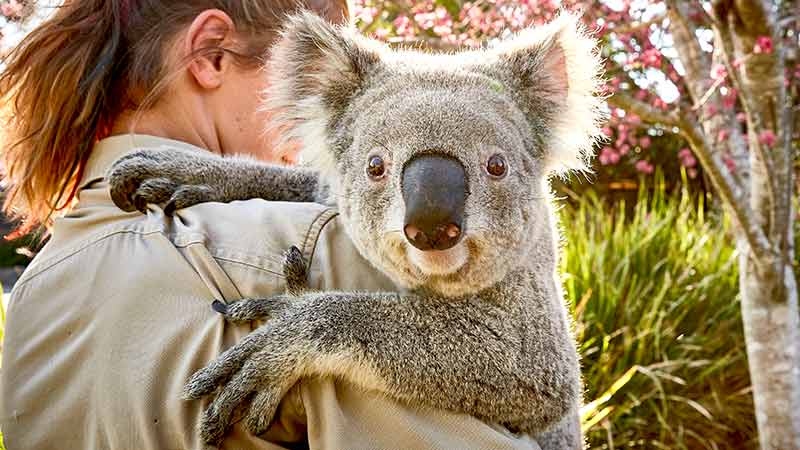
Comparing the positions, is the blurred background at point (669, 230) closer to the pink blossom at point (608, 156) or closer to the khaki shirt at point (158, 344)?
the pink blossom at point (608, 156)

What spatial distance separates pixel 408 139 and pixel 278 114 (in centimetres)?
46

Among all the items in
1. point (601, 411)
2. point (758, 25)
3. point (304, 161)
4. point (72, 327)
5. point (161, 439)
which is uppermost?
point (758, 25)

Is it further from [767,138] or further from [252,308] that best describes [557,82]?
[767,138]

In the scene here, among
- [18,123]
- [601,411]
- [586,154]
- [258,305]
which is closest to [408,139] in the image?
[258,305]

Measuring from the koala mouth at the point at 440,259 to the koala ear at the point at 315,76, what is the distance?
0.44 metres

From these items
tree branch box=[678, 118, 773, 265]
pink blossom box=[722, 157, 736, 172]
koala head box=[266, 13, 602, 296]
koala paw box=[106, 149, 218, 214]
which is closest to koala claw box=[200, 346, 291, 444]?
koala head box=[266, 13, 602, 296]

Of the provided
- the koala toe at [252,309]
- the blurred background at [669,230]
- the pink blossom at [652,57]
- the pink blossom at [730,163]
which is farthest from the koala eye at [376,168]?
the pink blossom at [730,163]

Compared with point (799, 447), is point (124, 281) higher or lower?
higher

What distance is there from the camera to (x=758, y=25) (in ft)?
11.8

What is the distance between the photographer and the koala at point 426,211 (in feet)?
5.20

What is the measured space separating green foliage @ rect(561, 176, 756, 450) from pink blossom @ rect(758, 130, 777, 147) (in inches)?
69.8

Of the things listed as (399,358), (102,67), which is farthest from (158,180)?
(399,358)

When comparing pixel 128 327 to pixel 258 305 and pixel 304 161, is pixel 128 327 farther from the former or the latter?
pixel 304 161

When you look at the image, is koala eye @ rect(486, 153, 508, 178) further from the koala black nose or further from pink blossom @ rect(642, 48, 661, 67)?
pink blossom @ rect(642, 48, 661, 67)
